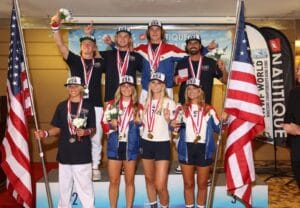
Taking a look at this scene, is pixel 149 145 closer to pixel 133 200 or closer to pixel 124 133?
pixel 124 133

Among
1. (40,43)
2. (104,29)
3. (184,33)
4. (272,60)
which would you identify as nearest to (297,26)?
(272,60)

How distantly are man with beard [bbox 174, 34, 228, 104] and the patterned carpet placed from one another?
5.89ft

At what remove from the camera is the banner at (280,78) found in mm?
6156

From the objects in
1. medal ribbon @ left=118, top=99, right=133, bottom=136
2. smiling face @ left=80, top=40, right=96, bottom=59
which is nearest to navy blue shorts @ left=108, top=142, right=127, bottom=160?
medal ribbon @ left=118, top=99, right=133, bottom=136

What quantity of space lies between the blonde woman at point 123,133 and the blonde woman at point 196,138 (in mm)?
489

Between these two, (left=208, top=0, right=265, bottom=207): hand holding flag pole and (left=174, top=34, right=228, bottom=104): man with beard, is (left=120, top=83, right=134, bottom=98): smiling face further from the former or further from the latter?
(left=208, top=0, right=265, bottom=207): hand holding flag pole

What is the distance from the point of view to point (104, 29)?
6.33 meters

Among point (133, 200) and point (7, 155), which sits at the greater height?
point (7, 155)

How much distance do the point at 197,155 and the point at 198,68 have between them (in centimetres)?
99

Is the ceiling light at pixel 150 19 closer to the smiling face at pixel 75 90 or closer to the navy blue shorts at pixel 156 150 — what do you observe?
the smiling face at pixel 75 90

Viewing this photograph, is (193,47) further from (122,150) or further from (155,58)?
(122,150)

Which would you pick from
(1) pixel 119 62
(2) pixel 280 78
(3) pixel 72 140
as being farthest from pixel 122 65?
(2) pixel 280 78

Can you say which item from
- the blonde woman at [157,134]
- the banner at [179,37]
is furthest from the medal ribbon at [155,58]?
the banner at [179,37]

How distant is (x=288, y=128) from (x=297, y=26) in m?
4.00
